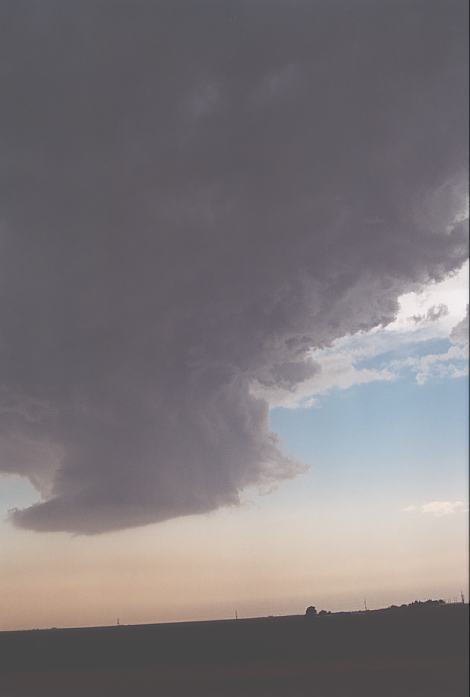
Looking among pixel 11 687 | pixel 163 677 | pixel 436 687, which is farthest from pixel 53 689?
pixel 436 687

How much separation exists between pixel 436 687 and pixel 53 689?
85.5 ft

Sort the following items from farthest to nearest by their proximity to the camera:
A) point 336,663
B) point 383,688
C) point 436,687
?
1. point 336,663
2. point 383,688
3. point 436,687

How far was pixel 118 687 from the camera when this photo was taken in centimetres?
4859

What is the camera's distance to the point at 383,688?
39562 mm

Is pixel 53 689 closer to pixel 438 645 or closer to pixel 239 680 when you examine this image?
pixel 239 680

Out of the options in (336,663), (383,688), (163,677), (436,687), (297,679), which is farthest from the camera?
(336,663)

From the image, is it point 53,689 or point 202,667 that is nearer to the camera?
point 53,689

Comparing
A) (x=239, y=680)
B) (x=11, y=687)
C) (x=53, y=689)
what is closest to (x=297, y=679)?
(x=239, y=680)

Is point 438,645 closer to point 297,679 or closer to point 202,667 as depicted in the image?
point 202,667

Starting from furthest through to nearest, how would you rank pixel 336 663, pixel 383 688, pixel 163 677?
pixel 336 663 < pixel 163 677 < pixel 383 688

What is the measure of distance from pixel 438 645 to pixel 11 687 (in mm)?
43255

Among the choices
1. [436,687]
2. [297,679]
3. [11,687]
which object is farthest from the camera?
[11,687]

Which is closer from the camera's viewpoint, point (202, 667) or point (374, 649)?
point (202, 667)

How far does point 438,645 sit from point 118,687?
38289 mm
